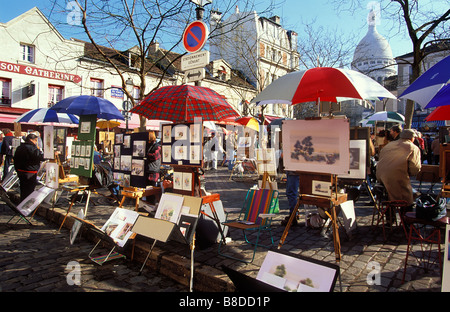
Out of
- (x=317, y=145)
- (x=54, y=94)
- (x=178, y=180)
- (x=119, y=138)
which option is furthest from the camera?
(x=54, y=94)

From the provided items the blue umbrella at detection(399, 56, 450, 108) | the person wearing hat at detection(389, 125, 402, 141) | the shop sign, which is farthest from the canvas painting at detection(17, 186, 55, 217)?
the shop sign

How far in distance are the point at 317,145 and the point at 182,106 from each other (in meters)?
2.36

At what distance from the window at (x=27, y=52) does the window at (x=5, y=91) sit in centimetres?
192

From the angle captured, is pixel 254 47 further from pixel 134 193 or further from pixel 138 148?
pixel 134 193

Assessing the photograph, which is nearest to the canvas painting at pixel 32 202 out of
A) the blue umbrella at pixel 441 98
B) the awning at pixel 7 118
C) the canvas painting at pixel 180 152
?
the canvas painting at pixel 180 152

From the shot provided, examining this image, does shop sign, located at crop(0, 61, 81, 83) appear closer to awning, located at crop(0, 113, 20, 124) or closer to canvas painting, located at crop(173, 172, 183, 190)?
awning, located at crop(0, 113, 20, 124)

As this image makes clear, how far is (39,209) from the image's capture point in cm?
714

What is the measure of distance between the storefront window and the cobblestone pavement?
19712 mm

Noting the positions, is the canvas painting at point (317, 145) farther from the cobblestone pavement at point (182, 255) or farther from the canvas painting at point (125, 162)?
the canvas painting at point (125, 162)

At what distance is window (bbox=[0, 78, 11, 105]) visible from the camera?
66.3 ft

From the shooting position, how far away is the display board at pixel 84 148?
5.92 m

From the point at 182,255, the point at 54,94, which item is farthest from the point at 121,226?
the point at 54,94

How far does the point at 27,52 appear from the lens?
70.1 ft
